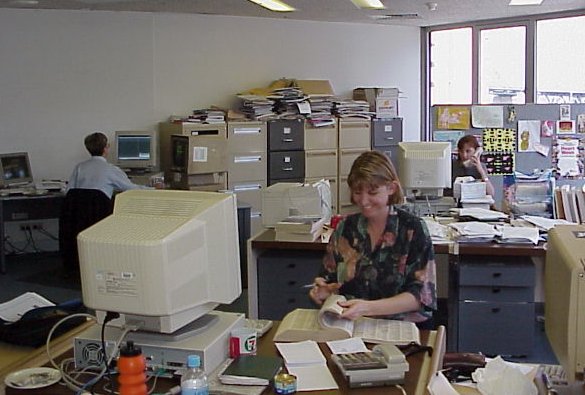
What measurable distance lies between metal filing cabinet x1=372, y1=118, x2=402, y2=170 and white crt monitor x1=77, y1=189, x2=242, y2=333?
6010 mm

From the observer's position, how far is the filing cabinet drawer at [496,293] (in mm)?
3682

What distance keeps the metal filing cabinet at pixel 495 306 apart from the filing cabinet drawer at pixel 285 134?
12.3 ft

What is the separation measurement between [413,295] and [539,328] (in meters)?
1.57

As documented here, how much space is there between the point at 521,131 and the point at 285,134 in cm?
253

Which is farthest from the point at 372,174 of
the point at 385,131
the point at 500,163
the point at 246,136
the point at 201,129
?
the point at 385,131

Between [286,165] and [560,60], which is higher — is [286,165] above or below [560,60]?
below

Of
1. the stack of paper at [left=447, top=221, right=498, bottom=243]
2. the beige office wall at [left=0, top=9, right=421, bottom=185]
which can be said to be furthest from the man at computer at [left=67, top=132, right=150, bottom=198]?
the stack of paper at [left=447, top=221, right=498, bottom=243]

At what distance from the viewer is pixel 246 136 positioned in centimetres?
711

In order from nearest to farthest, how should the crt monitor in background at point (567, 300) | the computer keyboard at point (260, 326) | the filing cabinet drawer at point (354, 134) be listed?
the crt monitor in background at point (567, 300) → the computer keyboard at point (260, 326) → the filing cabinet drawer at point (354, 134)

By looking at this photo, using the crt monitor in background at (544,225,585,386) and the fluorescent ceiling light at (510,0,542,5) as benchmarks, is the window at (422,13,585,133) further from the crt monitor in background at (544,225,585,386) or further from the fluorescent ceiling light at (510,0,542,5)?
the crt monitor in background at (544,225,585,386)

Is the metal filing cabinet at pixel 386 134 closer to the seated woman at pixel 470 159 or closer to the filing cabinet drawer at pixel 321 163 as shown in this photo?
the filing cabinet drawer at pixel 321 163

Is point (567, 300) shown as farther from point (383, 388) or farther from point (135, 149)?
point (135, 149)

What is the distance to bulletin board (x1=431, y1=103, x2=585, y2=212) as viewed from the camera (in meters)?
5.55

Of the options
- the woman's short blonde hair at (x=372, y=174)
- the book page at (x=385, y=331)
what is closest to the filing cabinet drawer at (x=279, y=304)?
the woman's short blonde hair at (x=372, y=174)
